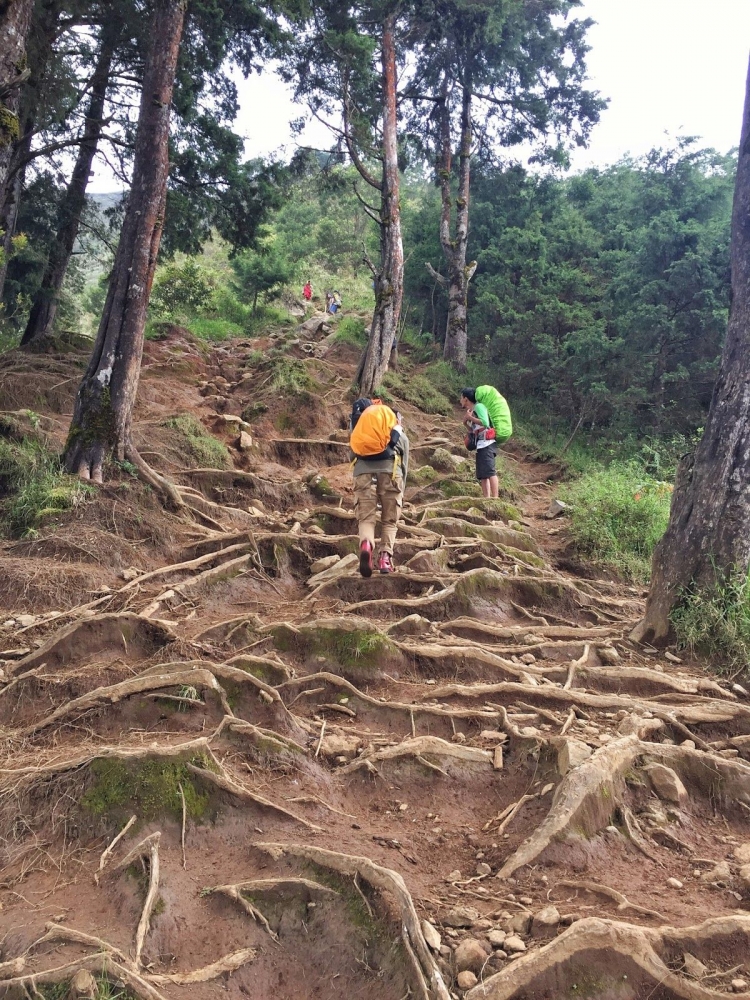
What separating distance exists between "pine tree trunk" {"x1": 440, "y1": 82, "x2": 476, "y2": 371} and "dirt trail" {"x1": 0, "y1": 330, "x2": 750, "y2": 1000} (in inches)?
465

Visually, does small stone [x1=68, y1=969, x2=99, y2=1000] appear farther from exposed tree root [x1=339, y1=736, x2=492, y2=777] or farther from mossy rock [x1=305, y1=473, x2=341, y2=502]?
mossy rock [x1=305, y1=473, x2=341, y2=502]

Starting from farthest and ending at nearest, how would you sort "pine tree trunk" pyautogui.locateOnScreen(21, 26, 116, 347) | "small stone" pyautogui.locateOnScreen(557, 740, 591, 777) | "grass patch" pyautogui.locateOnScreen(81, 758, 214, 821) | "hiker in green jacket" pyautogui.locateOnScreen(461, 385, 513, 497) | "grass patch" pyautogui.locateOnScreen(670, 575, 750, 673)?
"pine tree trunk" pyautogui.locateOnScreen(21, 26, 116, 347)
"hiker in green jacket" pyautogui.locateOnScreen(461, 385, 513, 497)
"grass patch" pyautogui.locateOnScreen(670, 575, 750, 673)
"small stone" pyautogui.locateOnScreen(557, 740, 591, 777)
"grass patch" pyautogui.locateOnScreen(81, 758, 214, 821)

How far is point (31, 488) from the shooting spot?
6691 millimetres

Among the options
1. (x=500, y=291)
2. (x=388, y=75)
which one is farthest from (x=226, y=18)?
(x=500, y=291)

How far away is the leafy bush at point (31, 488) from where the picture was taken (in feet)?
21.0

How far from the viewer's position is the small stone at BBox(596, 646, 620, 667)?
18.0ft

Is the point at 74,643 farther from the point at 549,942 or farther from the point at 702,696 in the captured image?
the point at 702,696

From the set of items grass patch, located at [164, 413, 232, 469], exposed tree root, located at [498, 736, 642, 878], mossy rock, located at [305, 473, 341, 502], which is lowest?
exposed tree root, located at [498, 736, 642, 878]

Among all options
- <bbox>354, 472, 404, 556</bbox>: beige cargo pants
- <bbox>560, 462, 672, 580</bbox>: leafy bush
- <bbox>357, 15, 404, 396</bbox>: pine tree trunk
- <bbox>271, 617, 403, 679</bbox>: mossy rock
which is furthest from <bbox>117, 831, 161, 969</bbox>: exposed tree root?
<bbox>357, 15, 404, 396</bbox>: pine tree trunk

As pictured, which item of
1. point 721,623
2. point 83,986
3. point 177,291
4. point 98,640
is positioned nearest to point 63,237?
point 177,291

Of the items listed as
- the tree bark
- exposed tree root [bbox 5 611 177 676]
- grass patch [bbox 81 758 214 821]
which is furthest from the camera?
the tree bark

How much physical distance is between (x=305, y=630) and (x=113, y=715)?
1603 mm

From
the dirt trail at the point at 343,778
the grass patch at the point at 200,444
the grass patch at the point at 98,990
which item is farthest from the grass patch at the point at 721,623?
the grass patch at the point at 200,444

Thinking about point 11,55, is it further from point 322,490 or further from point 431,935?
point 431,935
